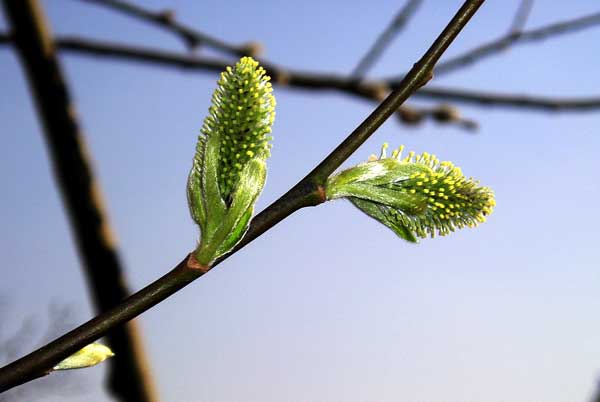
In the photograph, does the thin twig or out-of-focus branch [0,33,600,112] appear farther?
out-of-focus branch [0,33,600,112]

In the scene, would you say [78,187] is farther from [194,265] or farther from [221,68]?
[194,265]

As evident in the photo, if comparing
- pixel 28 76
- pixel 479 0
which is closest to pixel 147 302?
pixel 479 0

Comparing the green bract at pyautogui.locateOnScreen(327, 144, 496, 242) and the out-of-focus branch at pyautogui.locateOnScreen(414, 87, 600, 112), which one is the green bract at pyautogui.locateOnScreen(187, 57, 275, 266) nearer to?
the green bract at pyautogui.locateOnScreen(327, 144, 496, 242)

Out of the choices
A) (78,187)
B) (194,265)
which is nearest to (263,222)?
(194,265)

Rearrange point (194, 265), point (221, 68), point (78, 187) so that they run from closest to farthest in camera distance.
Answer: point (194, 265) → point (78, 187) → point (221, 68)

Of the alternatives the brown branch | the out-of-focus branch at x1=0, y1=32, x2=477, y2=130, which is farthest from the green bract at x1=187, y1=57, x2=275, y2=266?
the out-of-focus branch at x1=0, y1=32, x2=477, y2=130

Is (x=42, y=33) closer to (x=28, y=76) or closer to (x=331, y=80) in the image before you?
(x=28, y=76)

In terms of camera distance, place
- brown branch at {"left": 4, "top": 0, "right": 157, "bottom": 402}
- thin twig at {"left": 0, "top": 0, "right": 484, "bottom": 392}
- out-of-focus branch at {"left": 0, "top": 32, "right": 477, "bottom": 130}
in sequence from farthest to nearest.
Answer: out-of-focus branch at {"left": 0, "top": 32, "right": 477, "bottom": 130}, brown branch at {"left": 4, "top": 0, "right": 157, "bottom": 402}, thin twig at {"left": 0, "top": 0, "right": 484, "bottom": 392}
